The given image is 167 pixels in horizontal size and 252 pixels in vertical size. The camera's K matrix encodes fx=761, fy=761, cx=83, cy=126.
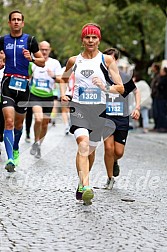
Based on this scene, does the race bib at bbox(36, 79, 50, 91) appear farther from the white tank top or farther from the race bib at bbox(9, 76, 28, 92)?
the white tank top

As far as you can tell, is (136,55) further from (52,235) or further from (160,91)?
(52,235)

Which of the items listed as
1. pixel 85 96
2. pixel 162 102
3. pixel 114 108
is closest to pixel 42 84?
pixel 114 108

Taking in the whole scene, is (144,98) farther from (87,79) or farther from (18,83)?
(87,79)

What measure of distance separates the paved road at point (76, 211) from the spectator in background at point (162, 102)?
9.34 metres

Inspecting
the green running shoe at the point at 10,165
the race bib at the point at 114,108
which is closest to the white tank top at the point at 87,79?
the race bib at the point at 114,108

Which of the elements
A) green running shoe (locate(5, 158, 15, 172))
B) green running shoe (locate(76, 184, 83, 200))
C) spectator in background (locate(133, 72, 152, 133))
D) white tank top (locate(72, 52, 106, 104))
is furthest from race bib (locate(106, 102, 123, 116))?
spectator in background (locate(133, 72, 152, 133))

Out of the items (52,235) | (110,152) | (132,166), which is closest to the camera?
(52,235)

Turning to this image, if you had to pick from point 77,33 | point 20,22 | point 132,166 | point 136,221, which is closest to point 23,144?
point 132,166

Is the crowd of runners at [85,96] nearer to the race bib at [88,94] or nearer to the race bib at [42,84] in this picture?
the race bib at [88,94]

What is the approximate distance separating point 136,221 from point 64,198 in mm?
1340

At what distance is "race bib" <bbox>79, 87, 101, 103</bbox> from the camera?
786cm

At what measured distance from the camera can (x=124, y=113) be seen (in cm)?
906

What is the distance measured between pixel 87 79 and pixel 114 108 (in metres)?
1.23

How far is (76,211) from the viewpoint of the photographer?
7133mm
